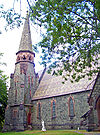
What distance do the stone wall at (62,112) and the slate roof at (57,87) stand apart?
2.18ft

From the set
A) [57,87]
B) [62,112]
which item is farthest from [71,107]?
[57,87]

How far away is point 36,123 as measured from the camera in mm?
26781

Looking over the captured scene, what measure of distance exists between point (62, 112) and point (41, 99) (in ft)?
15.8

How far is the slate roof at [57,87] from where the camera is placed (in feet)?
74.2

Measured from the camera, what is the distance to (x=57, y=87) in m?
26.6

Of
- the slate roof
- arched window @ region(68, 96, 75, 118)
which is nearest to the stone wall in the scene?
arched window @ region(68, 96, 75, 118)

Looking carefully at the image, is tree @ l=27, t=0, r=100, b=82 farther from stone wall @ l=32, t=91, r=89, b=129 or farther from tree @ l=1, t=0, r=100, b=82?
stone wall @ l=32, t=91, r=89, b=129

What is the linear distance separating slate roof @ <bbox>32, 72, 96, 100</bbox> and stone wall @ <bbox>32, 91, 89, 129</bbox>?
67cm

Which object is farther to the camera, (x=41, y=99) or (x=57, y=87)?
(x=41, y=99)

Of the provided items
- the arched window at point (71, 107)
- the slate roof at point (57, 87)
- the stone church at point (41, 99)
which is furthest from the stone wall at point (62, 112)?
the slate roof at point (57, 87)

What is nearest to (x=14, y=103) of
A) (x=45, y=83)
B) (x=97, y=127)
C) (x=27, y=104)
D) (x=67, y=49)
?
(x=27, y=104)

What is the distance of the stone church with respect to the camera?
2214 centimetres

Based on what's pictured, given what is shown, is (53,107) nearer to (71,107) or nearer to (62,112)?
(62,112)

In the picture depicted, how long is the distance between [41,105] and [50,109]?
85.7 inches
